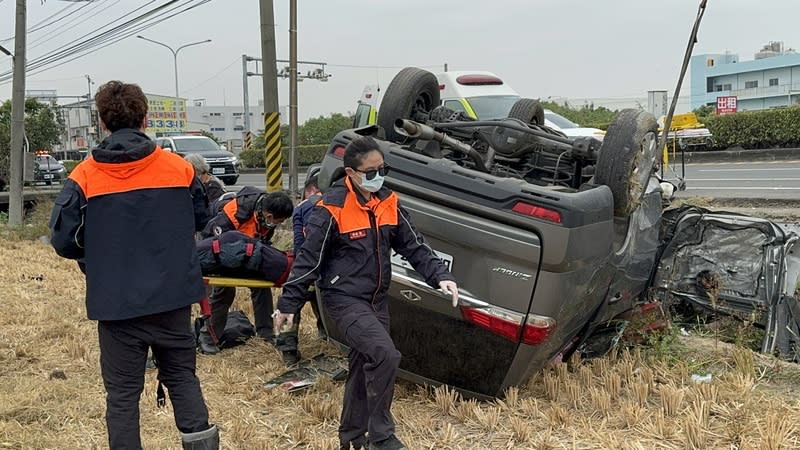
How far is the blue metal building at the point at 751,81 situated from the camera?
66812mm

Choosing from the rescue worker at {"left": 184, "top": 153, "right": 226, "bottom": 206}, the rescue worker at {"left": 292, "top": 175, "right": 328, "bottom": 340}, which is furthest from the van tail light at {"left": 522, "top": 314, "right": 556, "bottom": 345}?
the rescue worker at {"left": 184, "top": 153, "right": 226, "bottom": 206}

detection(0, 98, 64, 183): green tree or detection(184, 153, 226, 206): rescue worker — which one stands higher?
detection(0, 98, 64, 183): green tree

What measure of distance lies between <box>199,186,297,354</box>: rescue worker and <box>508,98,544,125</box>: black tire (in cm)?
203

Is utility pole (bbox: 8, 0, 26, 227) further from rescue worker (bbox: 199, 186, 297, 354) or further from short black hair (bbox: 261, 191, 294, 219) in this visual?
short black hair (bbox: 261, 191, 294, 219)

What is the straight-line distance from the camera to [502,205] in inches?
145

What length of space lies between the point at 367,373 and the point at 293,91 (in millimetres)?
8461

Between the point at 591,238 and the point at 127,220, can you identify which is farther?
the point at 591,238

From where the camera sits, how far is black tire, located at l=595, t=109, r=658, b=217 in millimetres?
4020

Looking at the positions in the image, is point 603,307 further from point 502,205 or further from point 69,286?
point 69,286

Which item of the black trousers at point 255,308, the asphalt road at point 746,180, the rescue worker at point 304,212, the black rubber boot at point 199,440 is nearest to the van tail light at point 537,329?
the rescue worker at point 304,212

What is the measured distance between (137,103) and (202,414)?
4.78 feet

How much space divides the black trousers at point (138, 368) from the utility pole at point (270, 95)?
804 cm

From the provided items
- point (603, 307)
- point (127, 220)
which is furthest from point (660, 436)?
A: point (127, 220)

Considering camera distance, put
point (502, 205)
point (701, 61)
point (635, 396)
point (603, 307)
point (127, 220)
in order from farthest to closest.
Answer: point (701, 61), point (603, 307), point (635, 396), point (502, 205), point (127, 220)
